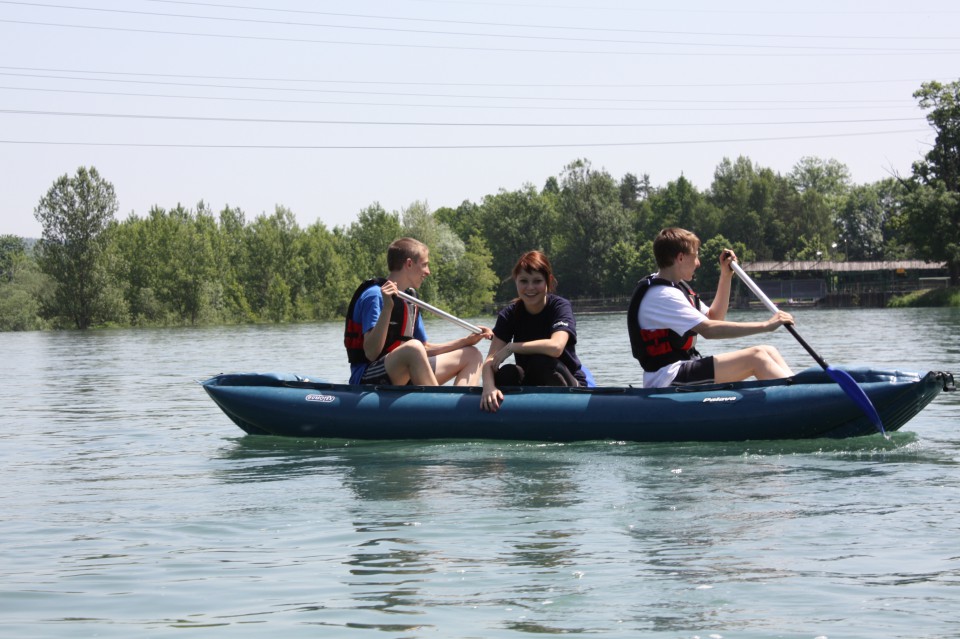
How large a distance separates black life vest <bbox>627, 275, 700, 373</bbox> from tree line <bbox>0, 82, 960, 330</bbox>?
50264mm

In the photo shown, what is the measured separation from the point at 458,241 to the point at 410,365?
74.9 metres

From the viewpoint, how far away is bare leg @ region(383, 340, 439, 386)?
8.58 metres

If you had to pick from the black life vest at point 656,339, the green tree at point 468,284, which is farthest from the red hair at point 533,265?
the green tree at point 468,284

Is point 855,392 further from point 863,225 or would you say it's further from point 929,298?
point 863,225

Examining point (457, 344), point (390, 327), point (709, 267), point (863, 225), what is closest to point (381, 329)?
point (390, 327)

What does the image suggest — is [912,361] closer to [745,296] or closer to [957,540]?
[957,540]

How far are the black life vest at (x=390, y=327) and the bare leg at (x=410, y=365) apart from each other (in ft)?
0.38

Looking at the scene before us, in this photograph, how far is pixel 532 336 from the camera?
819 centimetres

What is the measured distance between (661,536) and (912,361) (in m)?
12.0

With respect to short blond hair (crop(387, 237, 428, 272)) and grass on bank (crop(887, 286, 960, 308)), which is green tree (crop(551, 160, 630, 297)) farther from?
short blond hair (crop(387, 237, 428, 272))

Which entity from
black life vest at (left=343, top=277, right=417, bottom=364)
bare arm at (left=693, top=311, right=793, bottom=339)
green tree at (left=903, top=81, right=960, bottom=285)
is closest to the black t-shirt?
black life vest at (left=343, top=277, right=417, bottom=364)

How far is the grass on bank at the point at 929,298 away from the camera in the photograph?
2153 inches

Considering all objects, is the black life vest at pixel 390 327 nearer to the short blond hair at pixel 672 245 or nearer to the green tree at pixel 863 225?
the short blond hair at pixel 672 245

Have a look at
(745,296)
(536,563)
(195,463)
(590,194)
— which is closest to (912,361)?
(195,463)
